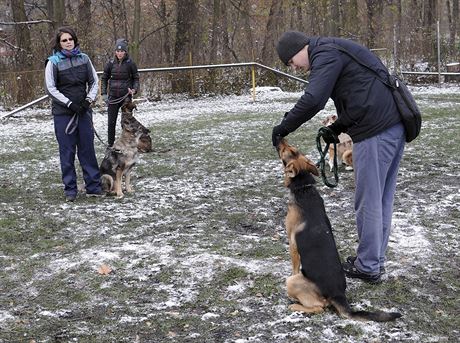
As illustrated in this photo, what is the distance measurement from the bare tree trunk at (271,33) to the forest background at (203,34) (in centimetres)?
5

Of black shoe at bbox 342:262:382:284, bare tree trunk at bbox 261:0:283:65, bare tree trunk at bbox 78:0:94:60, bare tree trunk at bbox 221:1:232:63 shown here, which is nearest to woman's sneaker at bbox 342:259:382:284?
black shoe at bbox 342:262:382:284

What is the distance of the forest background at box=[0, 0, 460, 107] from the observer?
19688mm

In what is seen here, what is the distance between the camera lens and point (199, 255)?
4.79 m

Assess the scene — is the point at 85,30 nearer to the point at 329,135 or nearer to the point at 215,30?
the point at 215,30

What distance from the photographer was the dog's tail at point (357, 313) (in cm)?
346

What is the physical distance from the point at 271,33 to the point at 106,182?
1929 centimetres

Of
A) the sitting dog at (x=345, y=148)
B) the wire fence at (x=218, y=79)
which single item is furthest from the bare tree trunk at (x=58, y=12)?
the sitting dog at (x=345, y=148)

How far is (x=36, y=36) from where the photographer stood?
71.1 feet

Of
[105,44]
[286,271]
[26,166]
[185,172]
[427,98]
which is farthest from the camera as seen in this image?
[105,44]

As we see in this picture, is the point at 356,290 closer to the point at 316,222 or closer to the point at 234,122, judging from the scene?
the point at 316,222

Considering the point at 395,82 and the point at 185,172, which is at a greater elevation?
the point at 395,82

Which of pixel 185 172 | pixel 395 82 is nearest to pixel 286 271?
pixel 395 82

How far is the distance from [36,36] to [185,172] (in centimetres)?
1626

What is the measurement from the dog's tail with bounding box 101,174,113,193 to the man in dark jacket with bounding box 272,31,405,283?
351cm
